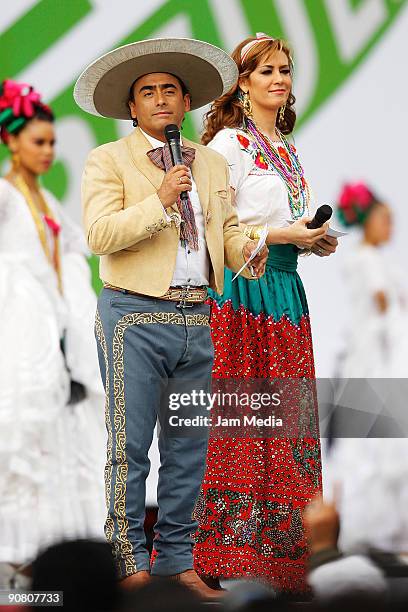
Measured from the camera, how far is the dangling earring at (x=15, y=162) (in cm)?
407

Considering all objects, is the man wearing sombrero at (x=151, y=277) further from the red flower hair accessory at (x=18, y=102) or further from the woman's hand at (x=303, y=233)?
the red flower hair accessory at (x=18, y=102)

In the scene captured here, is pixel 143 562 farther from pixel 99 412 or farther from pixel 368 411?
pixel 99 412

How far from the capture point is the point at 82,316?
4.13m

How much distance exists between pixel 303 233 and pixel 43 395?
1350 mm

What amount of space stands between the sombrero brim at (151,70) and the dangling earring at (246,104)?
353mm

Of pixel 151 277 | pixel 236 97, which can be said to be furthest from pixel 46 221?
pixel 151 277

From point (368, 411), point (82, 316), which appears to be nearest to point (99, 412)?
point (82, 316)

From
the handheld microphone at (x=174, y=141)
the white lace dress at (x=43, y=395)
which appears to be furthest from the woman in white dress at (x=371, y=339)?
the handheld microphone at (x=174, y=141)

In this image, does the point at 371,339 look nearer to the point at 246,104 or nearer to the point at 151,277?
the point at 246,104

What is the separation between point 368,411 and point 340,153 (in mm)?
1215

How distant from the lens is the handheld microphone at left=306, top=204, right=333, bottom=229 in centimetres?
290

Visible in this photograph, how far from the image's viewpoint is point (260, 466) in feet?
10.4

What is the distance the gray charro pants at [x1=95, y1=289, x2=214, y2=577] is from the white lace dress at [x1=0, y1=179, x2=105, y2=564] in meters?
1.20

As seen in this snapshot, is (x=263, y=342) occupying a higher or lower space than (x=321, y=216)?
lower
